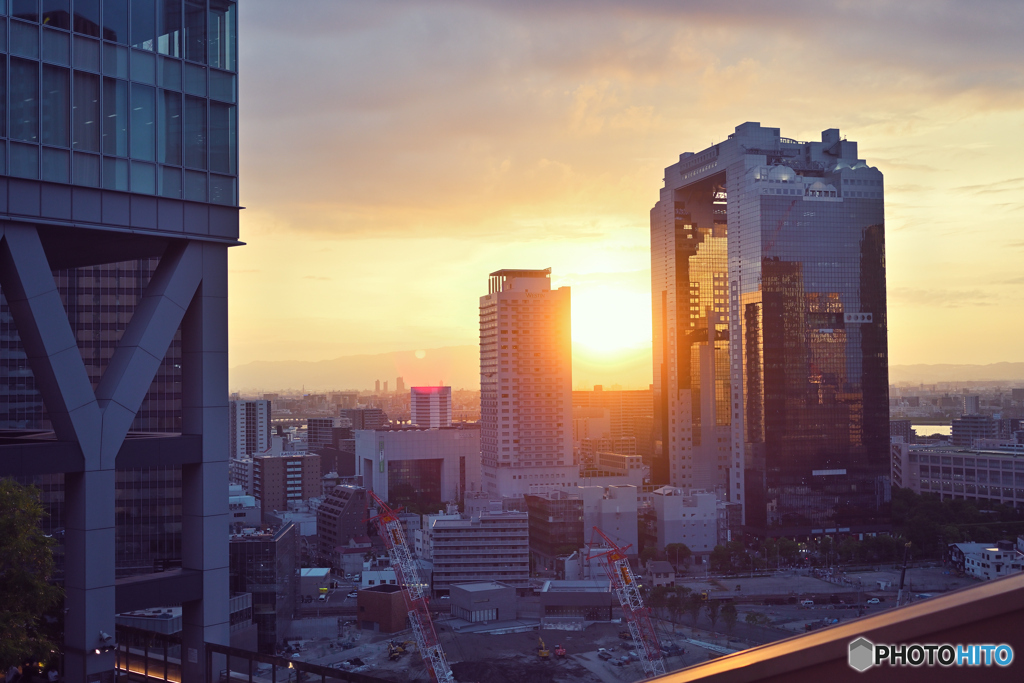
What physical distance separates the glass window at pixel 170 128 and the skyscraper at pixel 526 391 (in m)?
48.5

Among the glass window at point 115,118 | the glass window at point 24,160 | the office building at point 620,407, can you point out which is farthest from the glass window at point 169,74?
the office building at point 620,407

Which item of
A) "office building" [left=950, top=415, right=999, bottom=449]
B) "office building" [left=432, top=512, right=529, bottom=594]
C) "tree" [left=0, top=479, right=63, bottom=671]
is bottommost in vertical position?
"office building" [left=432, top=512, right=529, bottom=594]

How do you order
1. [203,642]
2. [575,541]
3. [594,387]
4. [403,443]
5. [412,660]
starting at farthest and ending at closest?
1. [594,387]
2. [403,443]
3. [575,541]
4. [412,660]
5. [203,642]

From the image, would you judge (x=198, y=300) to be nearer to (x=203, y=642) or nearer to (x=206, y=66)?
(x=206, y=66)

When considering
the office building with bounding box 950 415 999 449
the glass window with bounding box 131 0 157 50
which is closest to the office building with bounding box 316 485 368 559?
the glass window with bounding box 131 0 157 50

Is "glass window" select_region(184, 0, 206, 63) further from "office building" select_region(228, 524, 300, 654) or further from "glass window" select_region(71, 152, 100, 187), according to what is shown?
"office building" select_region(228, 524, 300, 654)

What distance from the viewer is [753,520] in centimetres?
4378

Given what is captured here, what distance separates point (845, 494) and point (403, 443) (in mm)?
31448

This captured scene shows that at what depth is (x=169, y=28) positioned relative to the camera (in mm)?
6859

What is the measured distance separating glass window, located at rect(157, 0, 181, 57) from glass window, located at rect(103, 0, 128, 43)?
0.85ft

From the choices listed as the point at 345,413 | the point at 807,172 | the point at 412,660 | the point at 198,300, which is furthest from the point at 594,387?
the point at 198,300

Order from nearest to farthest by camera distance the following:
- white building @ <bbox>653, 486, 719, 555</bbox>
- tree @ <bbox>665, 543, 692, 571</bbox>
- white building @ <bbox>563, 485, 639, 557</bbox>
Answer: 1. tree @ <bbox>665, 543, 692, 571</bbox>
2. white building @ <bbox>563, 485, 639, 557</bbox>
3. white building @ <bbox>653, 486, 719, 555</bbox>

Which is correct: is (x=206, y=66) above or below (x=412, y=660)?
above

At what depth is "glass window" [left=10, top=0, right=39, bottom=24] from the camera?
6.05 m
